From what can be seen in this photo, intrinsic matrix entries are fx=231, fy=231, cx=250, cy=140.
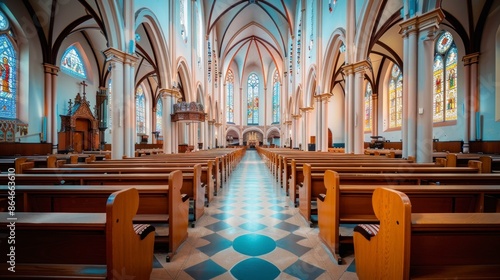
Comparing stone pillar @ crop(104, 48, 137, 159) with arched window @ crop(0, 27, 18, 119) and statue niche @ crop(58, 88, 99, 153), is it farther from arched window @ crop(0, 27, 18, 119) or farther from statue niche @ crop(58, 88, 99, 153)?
statue niche @ crop(58, 88, 99, 153)

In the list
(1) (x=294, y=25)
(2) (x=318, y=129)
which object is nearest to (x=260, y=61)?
(1) (x=294, y=25)

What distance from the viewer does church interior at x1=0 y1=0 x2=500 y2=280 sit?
4.77ft

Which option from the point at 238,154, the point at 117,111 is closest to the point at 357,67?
the point at 238,154

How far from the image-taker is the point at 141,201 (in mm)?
2838

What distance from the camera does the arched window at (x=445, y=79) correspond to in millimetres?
12425

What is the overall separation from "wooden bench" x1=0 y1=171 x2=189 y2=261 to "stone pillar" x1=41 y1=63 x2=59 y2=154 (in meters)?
12.4

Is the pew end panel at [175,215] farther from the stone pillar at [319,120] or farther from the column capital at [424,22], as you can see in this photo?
the stone pillar at [319,120]

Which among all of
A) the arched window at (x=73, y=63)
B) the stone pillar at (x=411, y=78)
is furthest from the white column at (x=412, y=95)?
the arched window at (x=73, y=63)

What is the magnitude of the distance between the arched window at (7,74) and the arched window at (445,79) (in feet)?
73.3

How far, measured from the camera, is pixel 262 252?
8.89ft

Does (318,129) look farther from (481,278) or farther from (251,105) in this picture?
(251,105)

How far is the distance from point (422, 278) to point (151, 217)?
252cm

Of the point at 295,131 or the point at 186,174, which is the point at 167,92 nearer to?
the point at 186,174

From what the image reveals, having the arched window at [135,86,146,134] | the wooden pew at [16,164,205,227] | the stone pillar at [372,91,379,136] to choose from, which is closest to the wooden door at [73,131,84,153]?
the arched window at [135,86,146,134]
